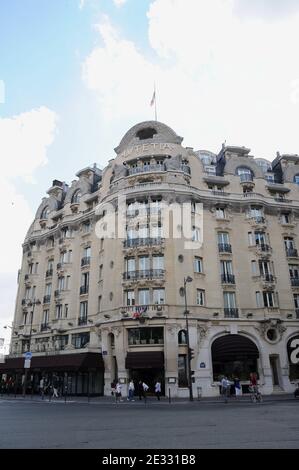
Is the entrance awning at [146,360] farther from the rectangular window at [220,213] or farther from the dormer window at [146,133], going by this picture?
the dormer window at [146,133]

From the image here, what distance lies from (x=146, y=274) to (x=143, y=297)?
2013 mm

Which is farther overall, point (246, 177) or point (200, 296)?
point (246, 177)

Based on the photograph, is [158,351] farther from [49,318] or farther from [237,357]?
[49,318]

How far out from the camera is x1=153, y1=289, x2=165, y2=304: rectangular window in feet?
102

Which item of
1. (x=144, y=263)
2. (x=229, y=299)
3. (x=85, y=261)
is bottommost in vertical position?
(x=229, y=299)

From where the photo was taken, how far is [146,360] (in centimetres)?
2908

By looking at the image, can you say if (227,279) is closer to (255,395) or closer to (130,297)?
(130,297)

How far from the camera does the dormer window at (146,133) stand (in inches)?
1583

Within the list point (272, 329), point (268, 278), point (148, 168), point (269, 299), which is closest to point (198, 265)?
point (268, 278)

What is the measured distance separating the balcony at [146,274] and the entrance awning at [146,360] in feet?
20.6

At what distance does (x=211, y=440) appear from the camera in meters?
8.55

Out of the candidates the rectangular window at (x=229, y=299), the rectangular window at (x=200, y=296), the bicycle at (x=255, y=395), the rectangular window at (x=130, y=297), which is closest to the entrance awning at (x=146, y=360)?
the rectangular window at (x=130, y=297)

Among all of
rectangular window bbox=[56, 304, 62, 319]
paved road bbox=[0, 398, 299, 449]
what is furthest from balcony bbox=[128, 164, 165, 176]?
paved road bbox=[0, 398, 299, 449]

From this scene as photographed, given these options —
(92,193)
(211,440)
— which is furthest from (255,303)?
(211,440)
